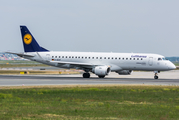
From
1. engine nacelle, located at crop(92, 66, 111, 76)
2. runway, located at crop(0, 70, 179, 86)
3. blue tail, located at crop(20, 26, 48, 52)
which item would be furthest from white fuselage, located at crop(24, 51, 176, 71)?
runway, located at crop(0, 70, 179, 86)

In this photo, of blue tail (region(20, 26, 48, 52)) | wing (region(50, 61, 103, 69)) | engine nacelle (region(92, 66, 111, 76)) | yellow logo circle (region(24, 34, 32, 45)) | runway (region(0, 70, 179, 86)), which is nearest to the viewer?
runway (region(0, 70, 179, 86))

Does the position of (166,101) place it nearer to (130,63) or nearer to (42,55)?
(130,63)

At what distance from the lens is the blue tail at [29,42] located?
55.7m

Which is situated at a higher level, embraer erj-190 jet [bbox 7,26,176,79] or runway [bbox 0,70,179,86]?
embraer erj-190 jet [bbox 7,26,176,79]

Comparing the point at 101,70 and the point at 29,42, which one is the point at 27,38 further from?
the point at 101,70

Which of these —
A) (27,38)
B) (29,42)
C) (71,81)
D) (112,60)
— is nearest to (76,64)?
(112,60)

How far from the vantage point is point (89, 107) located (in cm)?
1856

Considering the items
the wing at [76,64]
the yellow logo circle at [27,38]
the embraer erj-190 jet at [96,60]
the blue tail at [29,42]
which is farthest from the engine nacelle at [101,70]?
the yellow logo circle at [27,38]

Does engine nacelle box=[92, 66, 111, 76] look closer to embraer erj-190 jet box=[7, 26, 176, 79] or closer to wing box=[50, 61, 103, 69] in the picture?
embraer erj-190 jet box=[7, 26, 176, 79]

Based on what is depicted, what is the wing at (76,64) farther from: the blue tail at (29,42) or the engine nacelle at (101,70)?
the blue tail at (29,42)

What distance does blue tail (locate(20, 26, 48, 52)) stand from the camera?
5566 centimetres

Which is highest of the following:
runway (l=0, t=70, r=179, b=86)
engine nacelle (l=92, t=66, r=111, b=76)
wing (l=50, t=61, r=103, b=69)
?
wing (l=50, t=61, r=103, b=69)

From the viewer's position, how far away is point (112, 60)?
171 feet

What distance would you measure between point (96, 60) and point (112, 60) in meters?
2.68
